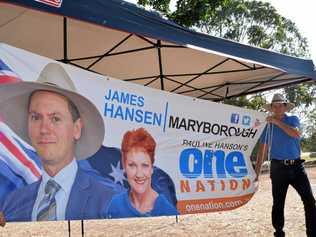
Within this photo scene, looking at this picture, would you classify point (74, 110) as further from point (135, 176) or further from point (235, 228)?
point (235, 228)

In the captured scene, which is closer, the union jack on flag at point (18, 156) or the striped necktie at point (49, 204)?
the union jack on flag at point (18, 156)

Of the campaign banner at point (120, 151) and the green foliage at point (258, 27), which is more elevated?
the green foliage at point (258, 27)

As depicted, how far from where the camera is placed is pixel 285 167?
562 cm

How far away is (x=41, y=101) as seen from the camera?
416 cm

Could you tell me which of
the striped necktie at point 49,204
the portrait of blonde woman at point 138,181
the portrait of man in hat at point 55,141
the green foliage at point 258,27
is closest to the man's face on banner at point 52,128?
the portrait of man in hat at point 55,141

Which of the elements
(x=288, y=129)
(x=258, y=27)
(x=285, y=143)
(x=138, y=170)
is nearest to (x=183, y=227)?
(x=285, y=143)

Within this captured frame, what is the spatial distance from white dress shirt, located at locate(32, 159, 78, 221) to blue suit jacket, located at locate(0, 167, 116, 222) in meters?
0.04

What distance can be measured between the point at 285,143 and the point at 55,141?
9.49ft

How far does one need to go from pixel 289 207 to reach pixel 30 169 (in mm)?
6449

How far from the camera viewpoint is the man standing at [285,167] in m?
5.63

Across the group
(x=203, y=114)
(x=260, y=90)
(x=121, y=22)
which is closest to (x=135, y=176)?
(x=203, y=114)

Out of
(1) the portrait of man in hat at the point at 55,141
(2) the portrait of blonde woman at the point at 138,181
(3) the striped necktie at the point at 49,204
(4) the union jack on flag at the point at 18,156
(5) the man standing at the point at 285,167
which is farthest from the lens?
(5) the man standing at the point at 285,167

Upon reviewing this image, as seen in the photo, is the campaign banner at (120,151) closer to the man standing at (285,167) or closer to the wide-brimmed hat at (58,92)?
the wide-brimmed hat at (58,92)

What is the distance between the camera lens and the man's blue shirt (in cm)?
566
